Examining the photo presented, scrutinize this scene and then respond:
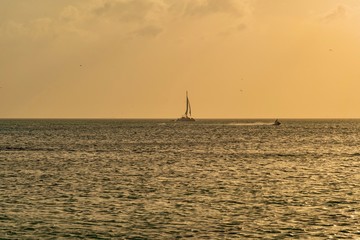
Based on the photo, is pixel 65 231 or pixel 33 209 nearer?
pixel 65 231

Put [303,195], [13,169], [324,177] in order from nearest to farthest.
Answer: [303,195], [324,177], [13,169]

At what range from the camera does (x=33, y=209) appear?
4203 centimetres

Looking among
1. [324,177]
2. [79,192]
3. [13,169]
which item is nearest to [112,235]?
[79,192]

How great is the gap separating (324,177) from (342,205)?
20.0 meters

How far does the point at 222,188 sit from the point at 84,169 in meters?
24.6

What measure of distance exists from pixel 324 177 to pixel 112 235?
35169mm

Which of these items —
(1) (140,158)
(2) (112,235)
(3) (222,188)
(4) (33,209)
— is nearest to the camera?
(2) (112,235)

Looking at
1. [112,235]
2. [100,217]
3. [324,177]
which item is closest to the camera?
[112,235]

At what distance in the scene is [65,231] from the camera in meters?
35.2

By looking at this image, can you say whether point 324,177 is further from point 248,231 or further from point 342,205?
point 248,231

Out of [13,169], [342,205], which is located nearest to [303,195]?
[342,205]

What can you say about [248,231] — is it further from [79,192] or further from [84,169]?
[84,169]

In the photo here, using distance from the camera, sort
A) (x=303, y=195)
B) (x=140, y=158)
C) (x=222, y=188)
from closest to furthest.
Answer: (x=303, y=195), (x=222, y=188), (x=140, y=158)

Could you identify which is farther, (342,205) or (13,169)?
(13,169)
